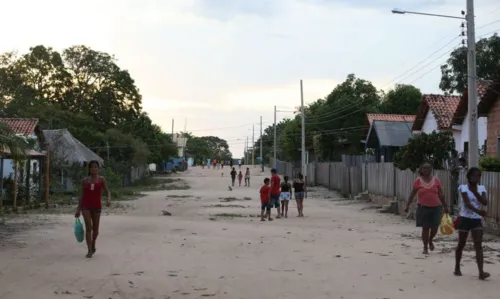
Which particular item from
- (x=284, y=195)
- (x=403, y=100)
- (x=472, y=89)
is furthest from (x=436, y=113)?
(x=403, y=100)

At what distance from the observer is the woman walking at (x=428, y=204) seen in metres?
10.7

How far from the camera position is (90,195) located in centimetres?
1027

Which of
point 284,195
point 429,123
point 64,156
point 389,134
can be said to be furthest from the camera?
point 389,134

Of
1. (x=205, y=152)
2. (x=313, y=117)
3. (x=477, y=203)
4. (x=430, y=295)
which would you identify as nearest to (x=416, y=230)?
(x=477, y=203)

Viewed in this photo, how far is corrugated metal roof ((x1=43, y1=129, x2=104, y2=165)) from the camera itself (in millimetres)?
33269

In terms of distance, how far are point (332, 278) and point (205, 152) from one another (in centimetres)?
12895

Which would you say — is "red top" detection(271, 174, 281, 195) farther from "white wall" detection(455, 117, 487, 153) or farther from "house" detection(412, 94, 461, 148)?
"house" detection(412, 94, 461, 148)

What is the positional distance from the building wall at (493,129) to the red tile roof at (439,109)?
5.92 m

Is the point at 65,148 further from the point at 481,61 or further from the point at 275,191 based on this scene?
the point at 481,61

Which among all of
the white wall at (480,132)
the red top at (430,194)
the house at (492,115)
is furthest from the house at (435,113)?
the red top at (430,194)

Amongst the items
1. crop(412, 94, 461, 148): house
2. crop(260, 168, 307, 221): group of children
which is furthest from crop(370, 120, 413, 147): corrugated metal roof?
crop(260, 168, 307, 221): group of children

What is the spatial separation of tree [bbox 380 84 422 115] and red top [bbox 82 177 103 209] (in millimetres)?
41828

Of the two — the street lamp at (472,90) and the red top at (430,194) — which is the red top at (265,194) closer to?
the street lamp at (472,90)

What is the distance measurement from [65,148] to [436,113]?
2123 centimetres
